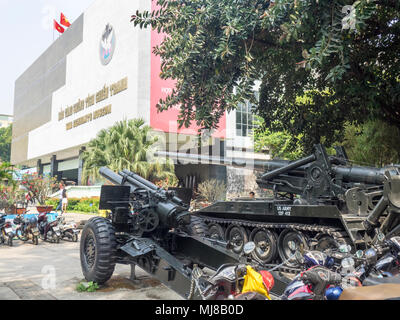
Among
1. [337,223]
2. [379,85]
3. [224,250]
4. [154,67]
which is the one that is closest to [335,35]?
[379,85]

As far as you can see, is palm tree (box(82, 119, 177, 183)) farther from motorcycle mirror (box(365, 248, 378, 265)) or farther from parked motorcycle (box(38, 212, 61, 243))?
motorcycle mirror (box(365, 248, 378, 265))

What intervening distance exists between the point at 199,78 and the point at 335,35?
11.9 feet

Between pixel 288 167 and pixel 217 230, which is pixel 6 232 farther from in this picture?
pixel 288 167

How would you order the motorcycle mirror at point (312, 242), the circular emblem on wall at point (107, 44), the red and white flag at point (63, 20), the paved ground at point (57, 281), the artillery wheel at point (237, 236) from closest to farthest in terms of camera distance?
1. the paved ground at point (57, 281)
2. the motorcycle mirror at point (312, 242)
3. the artillery wheel at point (237, 236)
4. the circular emblem on wall at point (107, 44)
5. the red and white flag at point (63, 20)

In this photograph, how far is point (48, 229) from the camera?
12.1 meters

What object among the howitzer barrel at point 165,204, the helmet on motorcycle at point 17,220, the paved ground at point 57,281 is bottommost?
the paved ground at point 57,281

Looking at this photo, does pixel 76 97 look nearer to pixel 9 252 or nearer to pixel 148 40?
pixel 148 40

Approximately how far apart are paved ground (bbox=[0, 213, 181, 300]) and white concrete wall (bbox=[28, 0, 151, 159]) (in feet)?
71.3

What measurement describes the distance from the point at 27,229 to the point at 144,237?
6986 mm

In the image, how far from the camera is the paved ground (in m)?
5.71

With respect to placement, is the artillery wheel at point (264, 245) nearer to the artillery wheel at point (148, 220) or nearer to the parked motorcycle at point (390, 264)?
the artillery wheel at point (148, 220)

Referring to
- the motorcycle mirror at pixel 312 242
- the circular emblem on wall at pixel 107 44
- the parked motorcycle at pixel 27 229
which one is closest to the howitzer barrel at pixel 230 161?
the motorcycle mirror at pixel 312 242

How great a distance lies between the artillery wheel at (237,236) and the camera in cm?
973

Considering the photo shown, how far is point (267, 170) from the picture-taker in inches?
412
